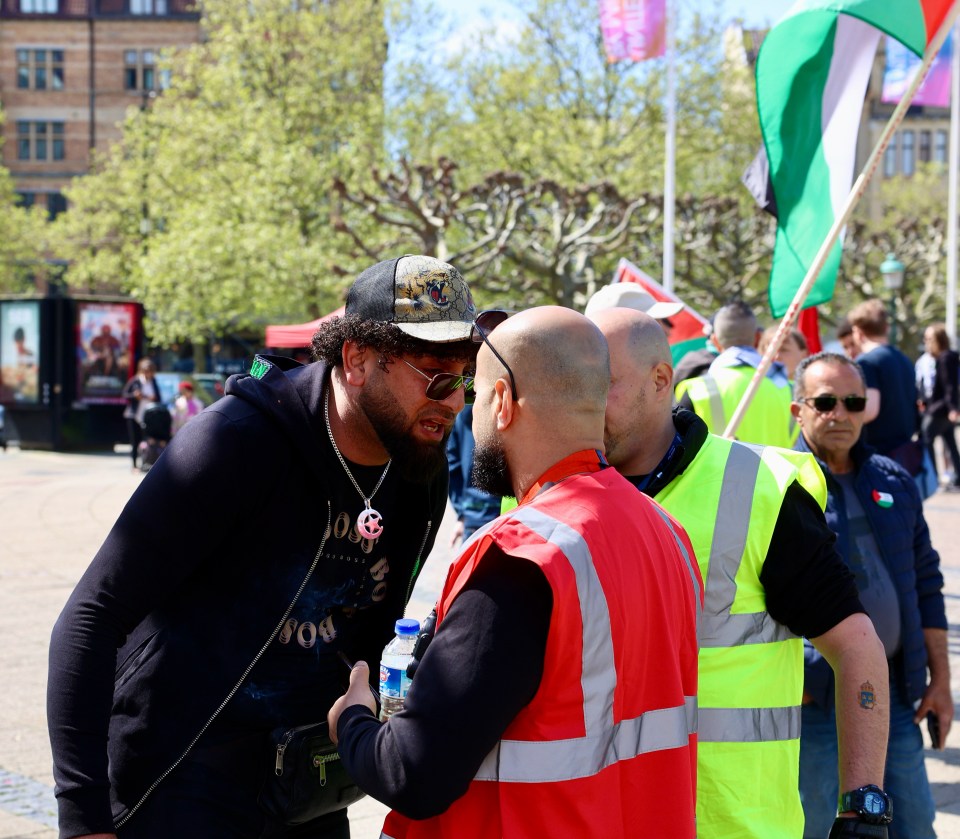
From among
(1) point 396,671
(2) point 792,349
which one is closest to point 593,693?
(1) point 396,671

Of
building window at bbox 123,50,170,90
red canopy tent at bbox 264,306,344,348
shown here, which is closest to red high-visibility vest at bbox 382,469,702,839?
red canopy tent at bbox 264,306,344,348

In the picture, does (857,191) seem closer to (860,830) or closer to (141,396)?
(860,830)

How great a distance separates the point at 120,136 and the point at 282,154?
1138 inches

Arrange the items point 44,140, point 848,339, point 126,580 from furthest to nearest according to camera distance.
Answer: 1. point 44,140
2. point 848,339
3. point 126,580

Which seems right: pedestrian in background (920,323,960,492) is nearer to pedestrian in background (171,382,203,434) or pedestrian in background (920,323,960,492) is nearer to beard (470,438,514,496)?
pedestrian in background (171,382,203,434)

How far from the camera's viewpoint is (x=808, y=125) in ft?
16.0

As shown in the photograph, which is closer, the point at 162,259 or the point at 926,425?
the point at 926,425

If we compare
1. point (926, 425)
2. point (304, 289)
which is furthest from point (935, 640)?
point (304, 289)

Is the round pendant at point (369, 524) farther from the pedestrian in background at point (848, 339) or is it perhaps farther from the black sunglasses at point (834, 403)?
the pedestrian in background at point (848, 339)

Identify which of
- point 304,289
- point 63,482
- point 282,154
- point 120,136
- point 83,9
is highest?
point 83,9

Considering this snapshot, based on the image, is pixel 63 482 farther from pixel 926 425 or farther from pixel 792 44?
pixel 792 44

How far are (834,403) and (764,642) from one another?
1566 mm

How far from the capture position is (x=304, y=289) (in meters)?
28.5

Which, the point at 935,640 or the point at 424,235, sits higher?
the point at 424,235
